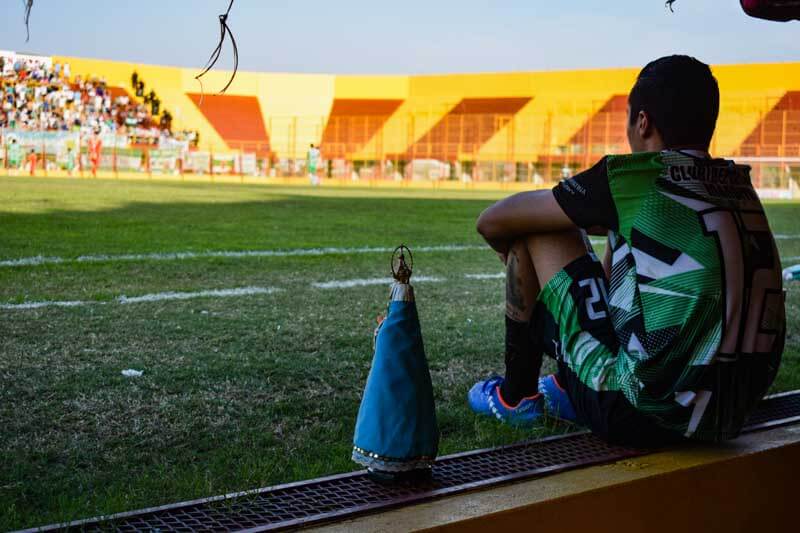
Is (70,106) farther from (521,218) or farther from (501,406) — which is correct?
(521,218)

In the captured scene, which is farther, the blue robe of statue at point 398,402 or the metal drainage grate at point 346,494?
the blue robe of statue at point 398,402

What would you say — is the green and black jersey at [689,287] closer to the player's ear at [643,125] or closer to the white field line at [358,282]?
the player's ear at [643,125]

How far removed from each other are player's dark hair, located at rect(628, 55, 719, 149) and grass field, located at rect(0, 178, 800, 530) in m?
0.81

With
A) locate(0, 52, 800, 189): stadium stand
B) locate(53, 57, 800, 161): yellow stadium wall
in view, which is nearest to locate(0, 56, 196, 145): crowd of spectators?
locate(0, 52, 800, 189): stadium stand

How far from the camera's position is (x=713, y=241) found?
1.79m

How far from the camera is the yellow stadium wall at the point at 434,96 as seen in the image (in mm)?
35562

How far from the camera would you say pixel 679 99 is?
6.15 feet

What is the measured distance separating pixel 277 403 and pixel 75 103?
121 ft

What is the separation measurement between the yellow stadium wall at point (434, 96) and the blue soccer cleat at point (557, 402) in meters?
→ 29.7

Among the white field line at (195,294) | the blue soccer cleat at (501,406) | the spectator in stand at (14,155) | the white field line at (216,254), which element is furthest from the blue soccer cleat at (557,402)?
the spectator in stand at (14,155)

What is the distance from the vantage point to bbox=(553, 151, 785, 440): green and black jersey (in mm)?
1795

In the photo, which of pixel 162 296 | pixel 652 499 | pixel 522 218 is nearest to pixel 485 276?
pixel 162 296

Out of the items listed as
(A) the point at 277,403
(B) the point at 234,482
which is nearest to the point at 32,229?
(A) the point at 277,403

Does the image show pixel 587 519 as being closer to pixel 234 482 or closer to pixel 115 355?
pixel 234 482
